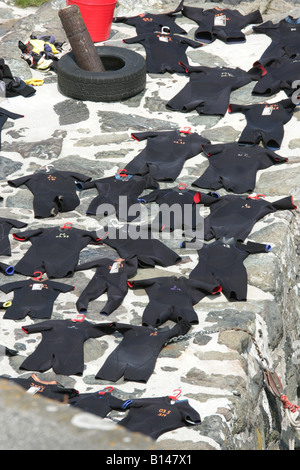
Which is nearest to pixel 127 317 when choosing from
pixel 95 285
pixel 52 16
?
pixel 95 285

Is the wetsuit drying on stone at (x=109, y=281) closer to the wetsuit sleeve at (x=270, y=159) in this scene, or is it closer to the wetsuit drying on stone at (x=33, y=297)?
the wetsuit drying on stone at (x=33, y=297)

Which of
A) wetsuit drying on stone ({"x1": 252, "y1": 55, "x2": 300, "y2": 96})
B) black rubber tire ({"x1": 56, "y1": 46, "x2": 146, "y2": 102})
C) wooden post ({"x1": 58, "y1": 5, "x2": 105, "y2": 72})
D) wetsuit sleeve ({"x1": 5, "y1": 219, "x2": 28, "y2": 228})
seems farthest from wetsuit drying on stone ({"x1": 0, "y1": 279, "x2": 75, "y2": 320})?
wetsuit drying on stone ({"x1": 252, "y1": 55, "x2": 300, "y2": 96})

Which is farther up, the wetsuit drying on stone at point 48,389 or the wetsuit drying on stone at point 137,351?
the wetsuit drying on stone at point 48,389

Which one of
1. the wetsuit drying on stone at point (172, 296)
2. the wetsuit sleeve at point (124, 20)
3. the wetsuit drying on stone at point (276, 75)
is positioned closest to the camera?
the wetsuit drying on stone at point (172, 296)

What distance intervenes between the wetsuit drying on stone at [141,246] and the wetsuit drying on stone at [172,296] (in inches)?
11.7

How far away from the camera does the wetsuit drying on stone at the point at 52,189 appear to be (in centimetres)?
655

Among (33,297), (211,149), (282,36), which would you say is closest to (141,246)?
(33,297)

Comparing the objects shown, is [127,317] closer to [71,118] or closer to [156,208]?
[156,208]

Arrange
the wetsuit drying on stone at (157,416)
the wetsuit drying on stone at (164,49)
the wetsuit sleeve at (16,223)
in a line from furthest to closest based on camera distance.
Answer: the wetsuit drying on stone at (164,49)
the wetsuit sleeve at (16,223)
the wetsuit drying on stone at (157,416)

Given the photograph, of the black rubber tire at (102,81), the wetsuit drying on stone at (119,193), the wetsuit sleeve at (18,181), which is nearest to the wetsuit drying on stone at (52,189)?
the wetsuit sleeve at (18,181)

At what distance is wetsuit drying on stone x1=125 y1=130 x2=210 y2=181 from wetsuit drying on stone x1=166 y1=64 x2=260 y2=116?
605 millimetres

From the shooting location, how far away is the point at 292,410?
5.06 meters

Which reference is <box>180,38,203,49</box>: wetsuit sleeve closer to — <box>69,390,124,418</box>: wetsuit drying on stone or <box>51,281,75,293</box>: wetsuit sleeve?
<box>51,281,75,293</box>: wetsuit sleeve
